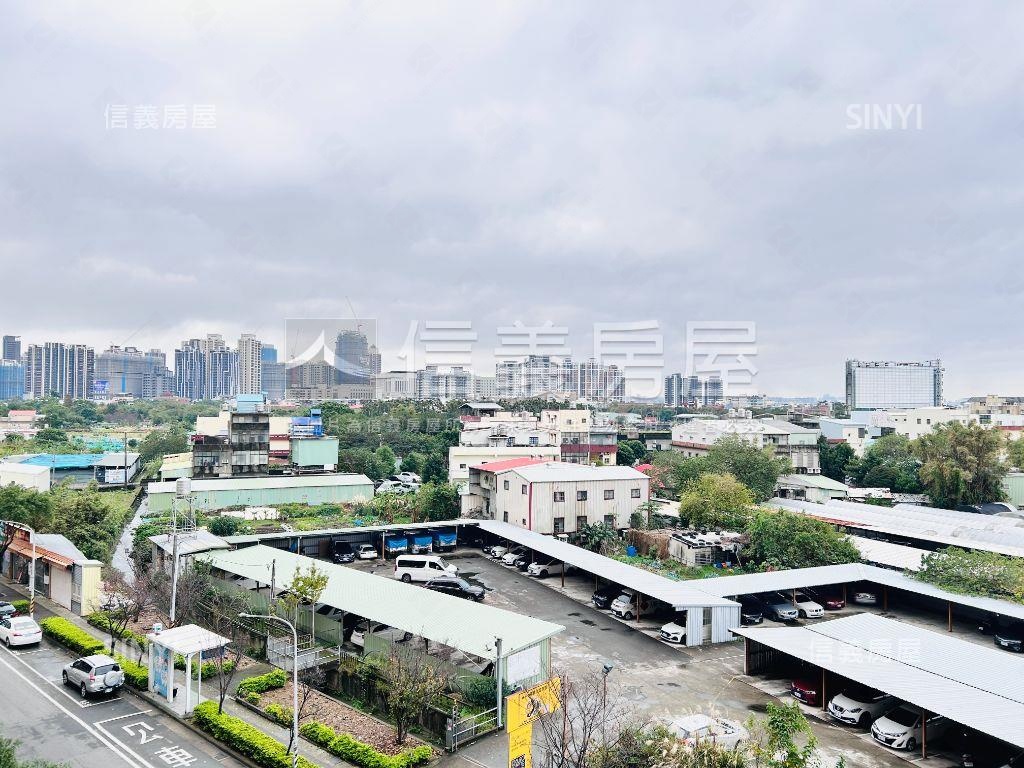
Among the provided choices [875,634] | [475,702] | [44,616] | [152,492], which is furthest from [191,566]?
[152,492]

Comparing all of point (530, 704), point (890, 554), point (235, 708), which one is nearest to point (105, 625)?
point (235, 708)

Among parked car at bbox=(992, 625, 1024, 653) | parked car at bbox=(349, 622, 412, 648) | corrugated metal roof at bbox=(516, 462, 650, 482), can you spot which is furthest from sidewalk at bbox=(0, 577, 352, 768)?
parked car at bbox=(992, 625, 1024, 653)

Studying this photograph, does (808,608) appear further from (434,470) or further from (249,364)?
(249,364)

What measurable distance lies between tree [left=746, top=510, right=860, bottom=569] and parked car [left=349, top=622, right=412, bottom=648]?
11195mm

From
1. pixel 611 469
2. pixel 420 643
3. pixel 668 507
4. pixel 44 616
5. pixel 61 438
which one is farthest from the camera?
pixel 61 438

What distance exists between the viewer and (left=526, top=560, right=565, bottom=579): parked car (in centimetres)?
1919

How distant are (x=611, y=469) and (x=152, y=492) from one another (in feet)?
65.5

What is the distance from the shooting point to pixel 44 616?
14.9 metres

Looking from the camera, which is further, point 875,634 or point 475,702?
point 875,634

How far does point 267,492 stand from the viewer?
30.9m

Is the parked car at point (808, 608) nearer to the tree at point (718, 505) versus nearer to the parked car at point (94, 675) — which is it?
the tree at point (718, 505)

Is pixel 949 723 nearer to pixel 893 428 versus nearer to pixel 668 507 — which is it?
pixel 668 507

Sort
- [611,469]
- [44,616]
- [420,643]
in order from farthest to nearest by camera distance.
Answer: [611,469] < [44,616] < [420,643]

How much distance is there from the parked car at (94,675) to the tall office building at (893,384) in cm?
9247
